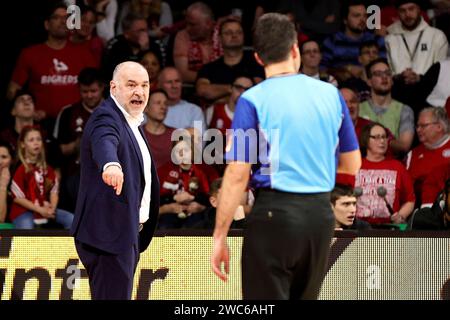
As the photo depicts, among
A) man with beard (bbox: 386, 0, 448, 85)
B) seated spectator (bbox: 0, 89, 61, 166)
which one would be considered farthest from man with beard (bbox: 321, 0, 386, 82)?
seated spectator (bbox: 0, 89, 61, 166)

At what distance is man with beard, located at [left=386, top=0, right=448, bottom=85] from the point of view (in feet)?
42.2

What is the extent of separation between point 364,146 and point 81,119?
290cm

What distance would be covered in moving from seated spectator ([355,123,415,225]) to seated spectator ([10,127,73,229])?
9.30ft

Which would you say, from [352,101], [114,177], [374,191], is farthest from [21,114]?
[114,177]

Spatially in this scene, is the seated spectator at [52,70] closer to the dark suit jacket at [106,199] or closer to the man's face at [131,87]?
the man's face at [131,87]

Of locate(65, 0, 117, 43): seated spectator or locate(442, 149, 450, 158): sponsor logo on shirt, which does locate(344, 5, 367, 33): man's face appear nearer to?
locate(442, 149, 450, 158): sponsor logo on shirt

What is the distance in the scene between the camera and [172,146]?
37.7 ft

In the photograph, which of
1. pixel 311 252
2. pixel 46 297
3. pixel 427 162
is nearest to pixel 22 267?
pixel 46 297

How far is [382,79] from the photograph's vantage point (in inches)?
485

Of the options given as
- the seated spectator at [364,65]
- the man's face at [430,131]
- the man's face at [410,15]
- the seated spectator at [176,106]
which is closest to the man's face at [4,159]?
the seated spectator at [176,106]

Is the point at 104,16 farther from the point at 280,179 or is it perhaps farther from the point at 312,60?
the point at 280,179

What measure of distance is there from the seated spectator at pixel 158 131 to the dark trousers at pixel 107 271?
4.59 metres

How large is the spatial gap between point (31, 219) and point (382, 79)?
13.2 ft

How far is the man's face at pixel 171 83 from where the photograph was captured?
12.2 meters
